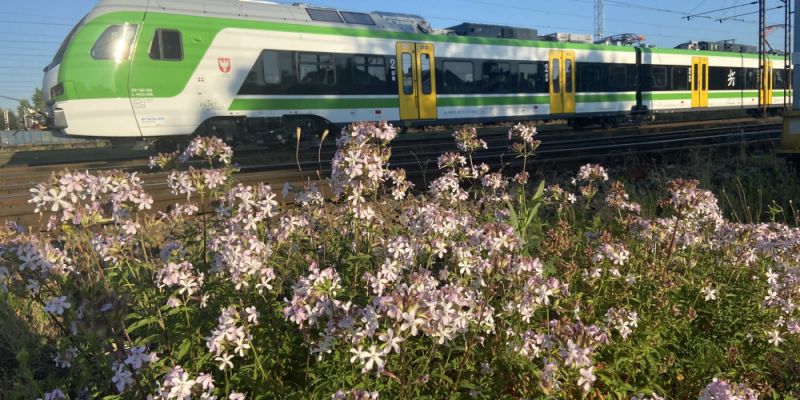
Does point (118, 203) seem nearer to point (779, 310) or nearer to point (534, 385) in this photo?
point (534, 385)

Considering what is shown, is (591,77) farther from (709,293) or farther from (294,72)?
(709,293)

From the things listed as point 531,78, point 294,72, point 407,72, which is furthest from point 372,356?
point 531,78

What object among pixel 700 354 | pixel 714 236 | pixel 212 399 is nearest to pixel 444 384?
pixel 212 399

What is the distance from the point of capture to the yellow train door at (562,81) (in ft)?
56.3

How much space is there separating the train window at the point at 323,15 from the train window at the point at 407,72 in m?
1.87

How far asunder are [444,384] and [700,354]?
1.20 m

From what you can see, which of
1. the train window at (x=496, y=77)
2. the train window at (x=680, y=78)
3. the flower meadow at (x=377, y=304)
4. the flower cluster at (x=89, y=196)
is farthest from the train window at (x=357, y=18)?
the train window at (x=680, y=78)

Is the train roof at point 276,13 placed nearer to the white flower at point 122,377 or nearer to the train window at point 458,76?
the train window at point 458,76

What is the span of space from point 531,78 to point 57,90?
41.4ft

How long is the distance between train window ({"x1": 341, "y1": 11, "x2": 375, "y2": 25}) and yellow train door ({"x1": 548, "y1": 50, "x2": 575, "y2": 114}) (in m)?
→ 6.42

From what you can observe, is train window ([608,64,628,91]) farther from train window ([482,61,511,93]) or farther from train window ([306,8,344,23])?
train window ([306,8,344,23])

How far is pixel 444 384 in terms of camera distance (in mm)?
1949

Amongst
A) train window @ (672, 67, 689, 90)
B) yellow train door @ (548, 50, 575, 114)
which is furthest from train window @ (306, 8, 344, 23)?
train window @ (672, 67, 689, 90)

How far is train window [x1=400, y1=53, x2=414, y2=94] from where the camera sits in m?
13.8
